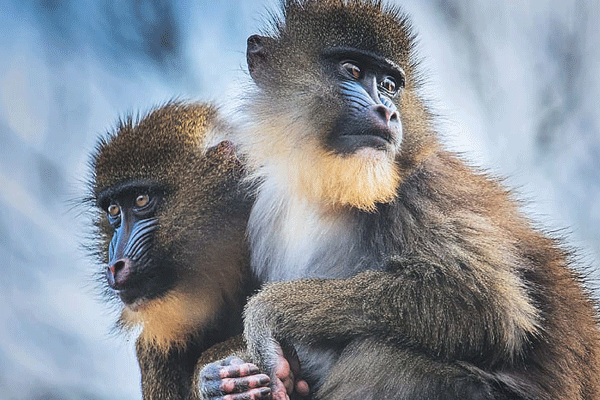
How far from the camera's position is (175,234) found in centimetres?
234

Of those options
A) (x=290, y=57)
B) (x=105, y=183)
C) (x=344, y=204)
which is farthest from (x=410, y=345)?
Answer: (x=105, y=183)

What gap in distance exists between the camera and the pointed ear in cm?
239

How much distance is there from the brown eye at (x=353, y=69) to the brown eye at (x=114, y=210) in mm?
768

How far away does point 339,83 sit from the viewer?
218 centimetres

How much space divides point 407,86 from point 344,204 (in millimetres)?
411

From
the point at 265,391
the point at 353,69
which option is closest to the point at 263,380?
the point at 265,391

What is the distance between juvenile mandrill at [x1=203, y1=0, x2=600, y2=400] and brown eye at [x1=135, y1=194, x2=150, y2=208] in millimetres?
302

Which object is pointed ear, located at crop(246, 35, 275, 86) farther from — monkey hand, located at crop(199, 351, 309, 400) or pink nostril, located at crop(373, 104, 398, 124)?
monkey hand, located at crop(199, 351, 309, 400)

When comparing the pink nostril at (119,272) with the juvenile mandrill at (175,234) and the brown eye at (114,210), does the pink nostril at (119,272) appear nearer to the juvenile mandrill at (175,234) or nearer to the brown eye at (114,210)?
the juvenile mandrill at (175,234)

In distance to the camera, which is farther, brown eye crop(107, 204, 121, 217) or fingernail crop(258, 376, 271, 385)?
brown eye crop(107, 204, 121, 217)

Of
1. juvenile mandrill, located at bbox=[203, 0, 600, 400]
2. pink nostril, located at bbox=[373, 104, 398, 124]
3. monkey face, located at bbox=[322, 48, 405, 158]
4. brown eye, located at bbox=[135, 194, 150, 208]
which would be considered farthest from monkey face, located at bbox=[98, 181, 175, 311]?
pink nostril, located at bbox=[373, 104, 398, 124]

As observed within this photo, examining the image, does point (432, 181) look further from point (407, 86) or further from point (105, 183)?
point (105, 183)

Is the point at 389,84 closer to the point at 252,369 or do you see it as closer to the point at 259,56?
the point at 259,56

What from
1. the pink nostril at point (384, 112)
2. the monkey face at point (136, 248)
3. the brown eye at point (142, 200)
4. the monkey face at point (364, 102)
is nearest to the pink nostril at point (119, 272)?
the monkey face at point (136, 248)
